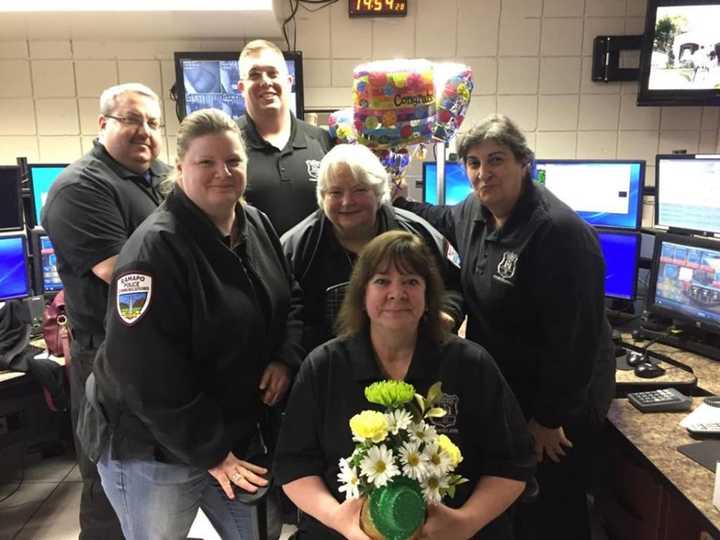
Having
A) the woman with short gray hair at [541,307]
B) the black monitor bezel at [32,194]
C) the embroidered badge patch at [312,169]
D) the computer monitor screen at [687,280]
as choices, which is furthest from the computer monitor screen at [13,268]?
the computer monitor screen at [687,280]

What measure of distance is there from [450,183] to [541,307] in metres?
1.74

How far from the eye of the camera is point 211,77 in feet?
11.6

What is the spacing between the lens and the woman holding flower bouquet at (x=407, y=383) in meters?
1.35

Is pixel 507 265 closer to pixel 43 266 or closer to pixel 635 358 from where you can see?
pixel 635 358

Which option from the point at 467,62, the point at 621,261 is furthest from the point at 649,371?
the point at 467,62

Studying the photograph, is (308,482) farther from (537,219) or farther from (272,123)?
→ (272,123)

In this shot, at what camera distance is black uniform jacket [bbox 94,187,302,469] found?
4.30ft

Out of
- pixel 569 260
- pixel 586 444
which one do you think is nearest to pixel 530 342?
pixel 569 260

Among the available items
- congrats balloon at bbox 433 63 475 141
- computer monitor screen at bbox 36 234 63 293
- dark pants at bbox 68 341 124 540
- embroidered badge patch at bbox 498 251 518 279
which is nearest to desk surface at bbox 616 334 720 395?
embroidered badge patch at bbox 498 251 518 279

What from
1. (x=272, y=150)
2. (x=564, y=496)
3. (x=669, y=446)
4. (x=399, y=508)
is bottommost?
(x=564, y=496)

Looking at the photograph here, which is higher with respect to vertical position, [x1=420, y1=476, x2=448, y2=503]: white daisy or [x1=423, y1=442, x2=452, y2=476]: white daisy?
[x1=423, y1=442, x2=452, y2=476]: white daisy

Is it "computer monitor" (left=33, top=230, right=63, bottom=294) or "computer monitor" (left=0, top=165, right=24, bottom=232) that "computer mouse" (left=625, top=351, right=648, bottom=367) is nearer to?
"computer monitor" (left=33, top=230, right=63, bottom=294)

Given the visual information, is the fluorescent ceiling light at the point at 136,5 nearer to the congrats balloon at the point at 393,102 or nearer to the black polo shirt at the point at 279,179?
the black polo shirt at the point at 279,179

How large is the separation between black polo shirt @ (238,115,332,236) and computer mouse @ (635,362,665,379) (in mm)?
1419
